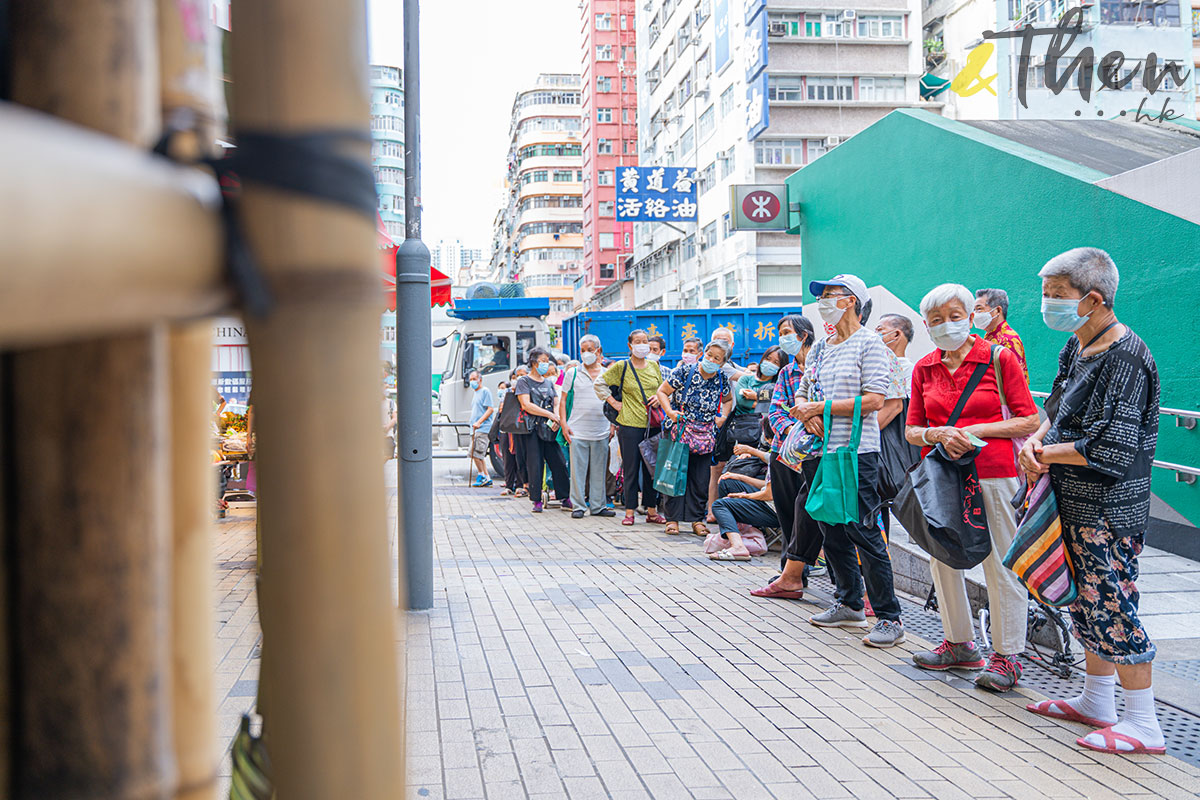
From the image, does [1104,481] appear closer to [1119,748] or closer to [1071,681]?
[1119,748]

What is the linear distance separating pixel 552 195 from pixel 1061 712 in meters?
91.2

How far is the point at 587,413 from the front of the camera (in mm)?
11375

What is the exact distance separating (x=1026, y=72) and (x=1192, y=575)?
1591 centimetres

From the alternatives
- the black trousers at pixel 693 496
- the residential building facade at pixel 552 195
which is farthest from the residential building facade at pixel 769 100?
the residential building facade at pixel 552 195

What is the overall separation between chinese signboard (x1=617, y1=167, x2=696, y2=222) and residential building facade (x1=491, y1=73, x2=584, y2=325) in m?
55.0

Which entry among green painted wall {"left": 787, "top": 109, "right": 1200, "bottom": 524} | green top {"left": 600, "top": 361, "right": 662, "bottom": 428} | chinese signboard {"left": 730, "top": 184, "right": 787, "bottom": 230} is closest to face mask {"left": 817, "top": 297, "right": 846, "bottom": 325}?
green painted wall {"left": 787, "top": 109, "right": 1200, "bottom": 524}

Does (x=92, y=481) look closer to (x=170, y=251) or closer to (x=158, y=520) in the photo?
(x=158, y=520)

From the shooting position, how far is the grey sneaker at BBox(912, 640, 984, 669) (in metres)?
4.99

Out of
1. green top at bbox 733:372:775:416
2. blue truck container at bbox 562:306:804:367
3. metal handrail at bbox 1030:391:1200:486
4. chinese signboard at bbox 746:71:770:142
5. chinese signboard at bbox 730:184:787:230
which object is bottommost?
metal handrail at bbox 1030:391:1200:486

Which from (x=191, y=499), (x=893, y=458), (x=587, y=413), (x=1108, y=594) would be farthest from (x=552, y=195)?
(x=191, y=499)

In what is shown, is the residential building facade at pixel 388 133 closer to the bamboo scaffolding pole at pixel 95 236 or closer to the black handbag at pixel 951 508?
the bamboo scaffolding pole at pixel 95 236

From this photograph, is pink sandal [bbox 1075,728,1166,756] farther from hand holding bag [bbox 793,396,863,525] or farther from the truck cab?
the truck cab

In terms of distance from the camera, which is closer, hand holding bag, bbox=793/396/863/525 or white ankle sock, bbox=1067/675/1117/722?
white ankle sock, bbox=1067/675/1117/722

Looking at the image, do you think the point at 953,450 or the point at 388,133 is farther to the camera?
the point at 388,133
